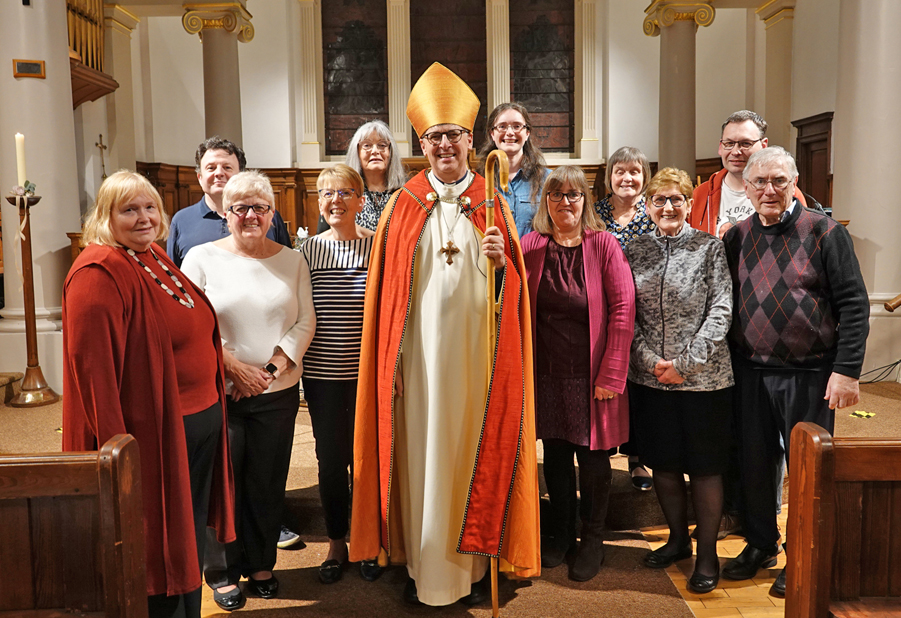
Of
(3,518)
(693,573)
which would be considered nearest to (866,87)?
(693,573)

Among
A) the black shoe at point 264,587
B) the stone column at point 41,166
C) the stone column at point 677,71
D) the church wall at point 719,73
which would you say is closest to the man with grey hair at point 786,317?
A: the black shoe at point 264,587

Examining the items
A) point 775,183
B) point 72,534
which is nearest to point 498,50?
point 775,183

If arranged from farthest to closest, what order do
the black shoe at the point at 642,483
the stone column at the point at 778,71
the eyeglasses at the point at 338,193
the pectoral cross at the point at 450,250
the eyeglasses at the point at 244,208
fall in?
the stone column at the point at 778,71
the black shoe at the point at 642,483
the eyeglasses at the point at 338,193
the pectoral cross at the point at 450,250
the eyeglasses at the point at 244,208

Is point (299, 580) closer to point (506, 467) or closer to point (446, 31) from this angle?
point (506, 467)

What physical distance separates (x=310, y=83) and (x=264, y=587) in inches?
370

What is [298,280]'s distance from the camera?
8.73 feet

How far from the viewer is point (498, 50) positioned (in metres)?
10.8

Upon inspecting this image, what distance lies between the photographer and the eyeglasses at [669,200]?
2.69 m

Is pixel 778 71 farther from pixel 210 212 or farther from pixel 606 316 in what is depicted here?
pixel 210 212

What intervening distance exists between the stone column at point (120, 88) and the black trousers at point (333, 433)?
7.20 metres

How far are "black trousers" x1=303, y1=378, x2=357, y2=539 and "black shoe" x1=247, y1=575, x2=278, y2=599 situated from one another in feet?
0.99

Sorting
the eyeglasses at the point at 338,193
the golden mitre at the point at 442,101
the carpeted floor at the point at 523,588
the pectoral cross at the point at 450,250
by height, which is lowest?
the carpeted floor at the point at 523,588

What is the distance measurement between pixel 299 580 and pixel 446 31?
31.5 ft

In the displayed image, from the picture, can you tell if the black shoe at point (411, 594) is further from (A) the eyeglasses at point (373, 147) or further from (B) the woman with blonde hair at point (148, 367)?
(A) the eyeglasses at point (373, 147)
